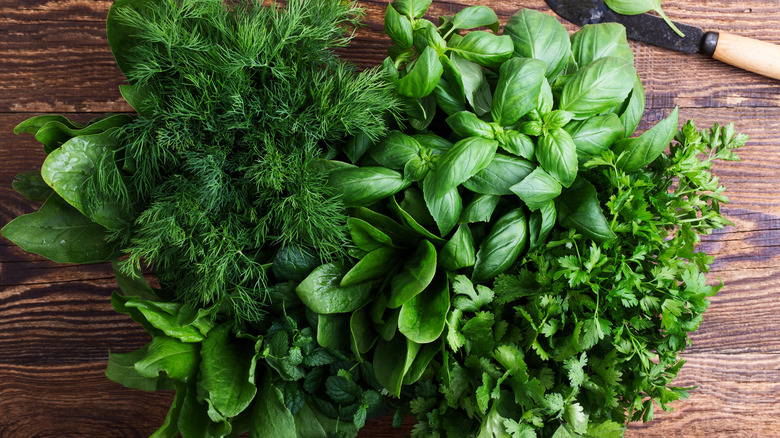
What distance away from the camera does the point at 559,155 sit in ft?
2.55

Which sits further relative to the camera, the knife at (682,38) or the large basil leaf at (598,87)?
the knife at (682,38)

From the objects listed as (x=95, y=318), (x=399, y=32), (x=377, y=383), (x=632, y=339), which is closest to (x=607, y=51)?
(x=399, y=32)

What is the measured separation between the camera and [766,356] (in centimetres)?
115

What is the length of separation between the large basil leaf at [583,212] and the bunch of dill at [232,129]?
0.33m

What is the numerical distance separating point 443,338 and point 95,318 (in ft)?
2.47

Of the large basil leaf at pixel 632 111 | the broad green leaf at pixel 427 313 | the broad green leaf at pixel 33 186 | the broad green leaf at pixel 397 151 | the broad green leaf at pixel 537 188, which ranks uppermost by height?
the large basil leaf at pixel 632 111

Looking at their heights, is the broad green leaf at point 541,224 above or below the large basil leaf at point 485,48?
below

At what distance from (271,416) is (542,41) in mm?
763

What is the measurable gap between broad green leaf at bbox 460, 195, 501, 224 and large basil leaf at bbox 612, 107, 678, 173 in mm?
219

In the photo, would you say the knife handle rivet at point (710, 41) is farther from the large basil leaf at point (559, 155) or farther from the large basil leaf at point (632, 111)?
the large basil leaf at point (559, 155)

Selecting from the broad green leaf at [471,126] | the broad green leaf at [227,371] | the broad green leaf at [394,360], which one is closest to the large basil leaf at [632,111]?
the broad green leaf at [471,126]

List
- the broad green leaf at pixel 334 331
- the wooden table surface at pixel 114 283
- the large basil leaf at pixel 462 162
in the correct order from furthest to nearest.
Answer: the wooden table surface at pixel 114 283, the broad green leaf at pixel 334 331, the large basil leaf at pixel 462 162

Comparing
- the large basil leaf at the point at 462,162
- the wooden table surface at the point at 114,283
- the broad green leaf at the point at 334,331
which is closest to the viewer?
Answer: the large basil leaf at the point at 462,162

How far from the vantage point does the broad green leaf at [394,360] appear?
0.81 meters
